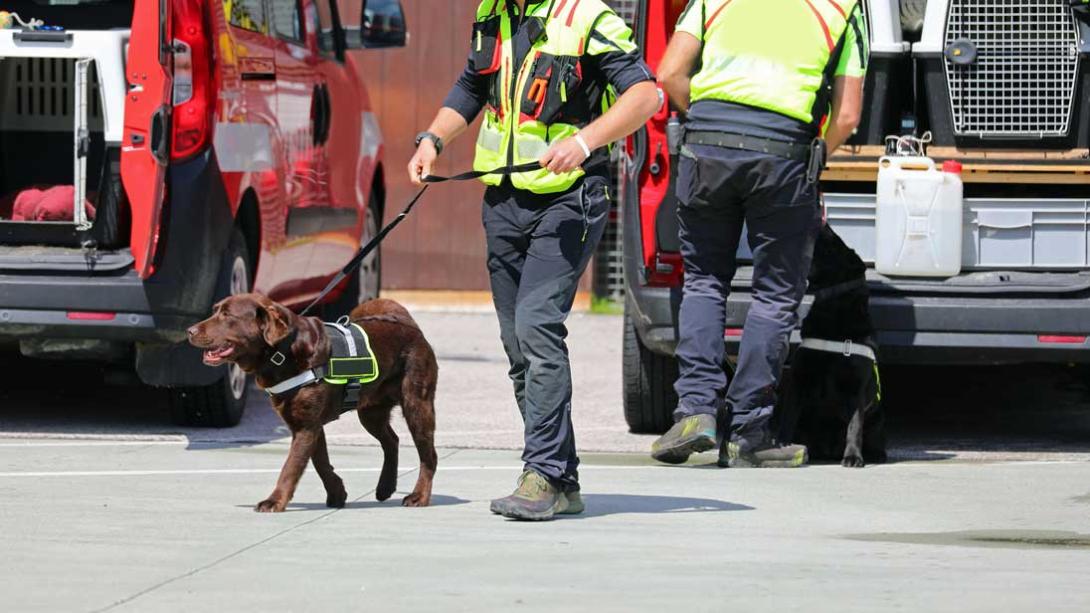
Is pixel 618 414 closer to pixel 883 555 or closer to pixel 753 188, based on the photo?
pixel 753 188

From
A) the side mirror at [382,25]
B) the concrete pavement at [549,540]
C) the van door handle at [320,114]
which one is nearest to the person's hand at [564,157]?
the concrete pavement at [549,540]

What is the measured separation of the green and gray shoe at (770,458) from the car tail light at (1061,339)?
3.43 feet

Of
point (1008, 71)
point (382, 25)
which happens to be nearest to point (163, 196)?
point (382, 25)

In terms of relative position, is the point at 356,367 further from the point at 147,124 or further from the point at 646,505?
the point at 147,124

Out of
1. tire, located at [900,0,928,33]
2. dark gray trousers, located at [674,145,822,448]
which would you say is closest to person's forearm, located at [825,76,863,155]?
dark gray trousers, located at [674,145,822,448]

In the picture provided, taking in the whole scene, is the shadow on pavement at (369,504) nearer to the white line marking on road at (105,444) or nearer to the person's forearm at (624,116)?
the person's forearm at (624,116)

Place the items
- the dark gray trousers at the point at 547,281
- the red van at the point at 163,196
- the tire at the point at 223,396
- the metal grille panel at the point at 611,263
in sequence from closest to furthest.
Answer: the dark gray trousers at the point at 547,281 → the red van at the point at 163,196 → the tire at the point at 223,396 → the metal grille panel at the point at 611,263

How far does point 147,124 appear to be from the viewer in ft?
25.1

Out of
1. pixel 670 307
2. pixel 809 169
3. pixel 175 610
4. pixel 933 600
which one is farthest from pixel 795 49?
pixel 175 610

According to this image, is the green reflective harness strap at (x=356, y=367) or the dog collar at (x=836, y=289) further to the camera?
the dog collar at (x=836, y=289)

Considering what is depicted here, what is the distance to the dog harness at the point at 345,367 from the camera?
6.12 meters

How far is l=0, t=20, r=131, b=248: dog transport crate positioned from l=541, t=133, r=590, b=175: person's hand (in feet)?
8.68

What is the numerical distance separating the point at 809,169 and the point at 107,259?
9.02ft

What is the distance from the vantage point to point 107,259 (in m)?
7.80
